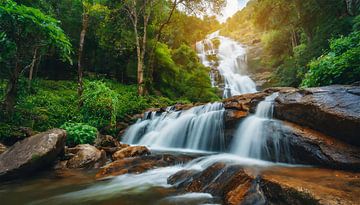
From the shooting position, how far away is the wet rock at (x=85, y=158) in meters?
6.70

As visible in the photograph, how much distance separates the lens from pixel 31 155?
5.79 metres

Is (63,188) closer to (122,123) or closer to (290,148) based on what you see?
(290,148)

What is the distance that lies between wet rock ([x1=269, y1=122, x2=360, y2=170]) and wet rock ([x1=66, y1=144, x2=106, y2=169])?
194 inches

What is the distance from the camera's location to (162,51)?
18.8 m

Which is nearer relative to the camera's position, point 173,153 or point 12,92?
point 12,92

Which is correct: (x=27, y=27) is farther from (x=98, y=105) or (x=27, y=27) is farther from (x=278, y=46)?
(x=278, y=46)

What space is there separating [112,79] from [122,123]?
27.0 ft

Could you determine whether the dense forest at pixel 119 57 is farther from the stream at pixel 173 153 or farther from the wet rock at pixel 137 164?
the wet rock at pixel 137 164

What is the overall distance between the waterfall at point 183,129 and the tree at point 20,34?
4.74 meters

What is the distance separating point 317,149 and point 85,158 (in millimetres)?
5784

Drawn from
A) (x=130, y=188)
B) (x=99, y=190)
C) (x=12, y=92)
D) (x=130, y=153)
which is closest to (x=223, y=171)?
(x=130, y=188)

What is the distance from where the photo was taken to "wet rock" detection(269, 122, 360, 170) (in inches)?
178

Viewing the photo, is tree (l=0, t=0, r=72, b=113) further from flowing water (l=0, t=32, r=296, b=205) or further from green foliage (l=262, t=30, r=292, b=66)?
green foliage (l=262, t=30, r=292, b=66)

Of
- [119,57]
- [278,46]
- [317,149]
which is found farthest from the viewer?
[278,46]
